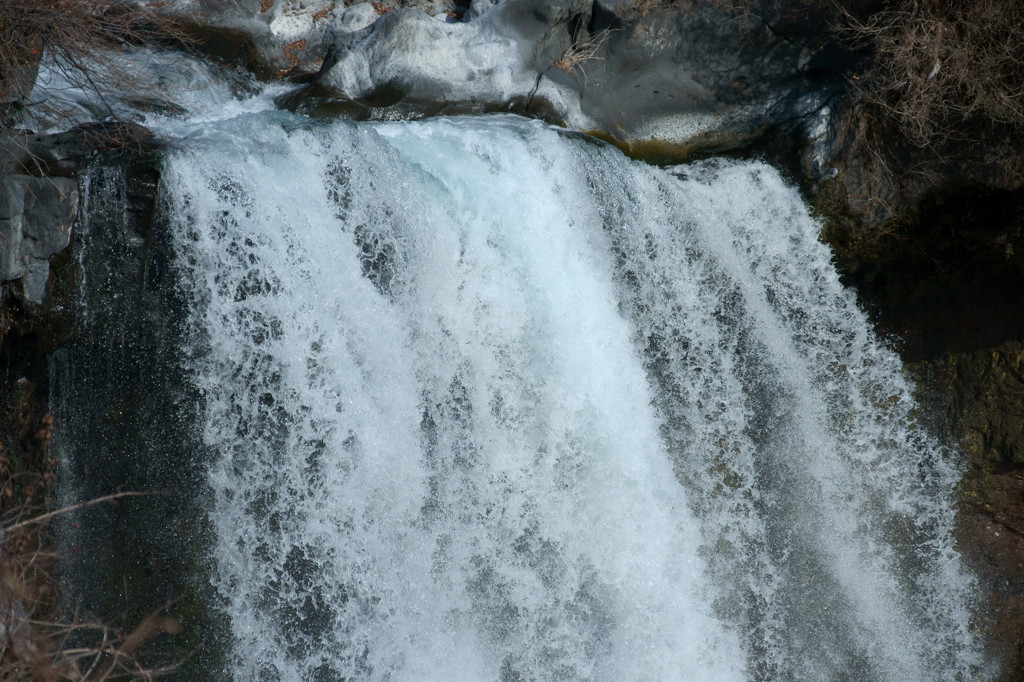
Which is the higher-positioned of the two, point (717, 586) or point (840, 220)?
point (840, 220)

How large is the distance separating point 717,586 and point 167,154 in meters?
4.31

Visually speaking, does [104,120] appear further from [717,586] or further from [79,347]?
[717,586]

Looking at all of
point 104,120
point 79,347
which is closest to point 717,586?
point 79,347

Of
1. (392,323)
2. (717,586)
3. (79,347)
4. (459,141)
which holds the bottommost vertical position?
(717,586)

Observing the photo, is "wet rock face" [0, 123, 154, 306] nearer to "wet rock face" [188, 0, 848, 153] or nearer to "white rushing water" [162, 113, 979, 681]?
"white rushing water" [162, 113, 979, 681]

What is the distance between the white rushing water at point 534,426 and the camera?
4441 mm

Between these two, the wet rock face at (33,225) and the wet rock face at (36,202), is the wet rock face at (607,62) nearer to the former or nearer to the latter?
the wet rock face at (36,202)

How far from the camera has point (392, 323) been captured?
4676 millimetres

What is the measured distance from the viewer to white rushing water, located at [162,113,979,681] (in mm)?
4441

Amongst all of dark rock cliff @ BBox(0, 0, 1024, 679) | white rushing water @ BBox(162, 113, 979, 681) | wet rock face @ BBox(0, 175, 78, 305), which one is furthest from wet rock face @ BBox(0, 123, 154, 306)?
white rushing water @ BBox(162, 113, 979, 681)

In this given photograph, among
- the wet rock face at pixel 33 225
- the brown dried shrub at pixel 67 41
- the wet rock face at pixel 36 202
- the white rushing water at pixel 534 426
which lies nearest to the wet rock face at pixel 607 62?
the white rushing water at pixel 534 426

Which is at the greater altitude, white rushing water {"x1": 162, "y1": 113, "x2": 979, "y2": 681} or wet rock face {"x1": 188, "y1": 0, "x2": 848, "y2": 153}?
wet rock face {"x1": 188, "y1": 0, "x2": 848, "y2": 153}

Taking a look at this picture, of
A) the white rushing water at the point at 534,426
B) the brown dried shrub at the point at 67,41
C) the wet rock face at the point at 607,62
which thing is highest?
the wet rock face at the point at 607,62

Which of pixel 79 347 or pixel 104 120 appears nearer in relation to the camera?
pixel 79 347
